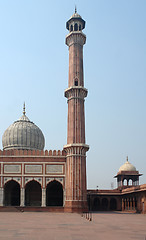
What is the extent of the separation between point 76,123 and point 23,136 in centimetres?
1082

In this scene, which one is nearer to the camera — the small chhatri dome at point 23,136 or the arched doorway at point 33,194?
the arched doorway at point 33,194

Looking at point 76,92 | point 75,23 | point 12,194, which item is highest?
point 75,23

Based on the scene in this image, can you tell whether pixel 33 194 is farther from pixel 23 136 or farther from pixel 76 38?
pixel 76 38

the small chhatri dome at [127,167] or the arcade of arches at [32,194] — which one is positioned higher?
the small chhatri dome at [127,167]

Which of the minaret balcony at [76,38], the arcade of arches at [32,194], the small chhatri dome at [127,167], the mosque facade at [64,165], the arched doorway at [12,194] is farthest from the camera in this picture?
the small chhatri dome at [127,167]

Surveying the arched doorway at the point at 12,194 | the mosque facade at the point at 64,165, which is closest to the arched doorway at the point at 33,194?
the mosque facade at the point at 64,165

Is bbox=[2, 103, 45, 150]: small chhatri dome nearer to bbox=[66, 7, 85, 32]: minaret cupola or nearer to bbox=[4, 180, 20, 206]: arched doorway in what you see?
bbox=[4, 180, 20, 206]: arched doorway

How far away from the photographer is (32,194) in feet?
139

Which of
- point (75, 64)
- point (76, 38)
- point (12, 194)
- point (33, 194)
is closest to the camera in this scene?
point (75, 64)

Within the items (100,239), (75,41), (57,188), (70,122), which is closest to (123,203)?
(57,188)

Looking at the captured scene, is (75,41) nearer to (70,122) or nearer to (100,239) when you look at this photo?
(70,122)

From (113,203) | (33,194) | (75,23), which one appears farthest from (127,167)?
(75,23)

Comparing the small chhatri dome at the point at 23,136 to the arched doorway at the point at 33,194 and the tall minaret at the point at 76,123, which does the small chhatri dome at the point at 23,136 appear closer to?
the arched doorway at the point at 33,194

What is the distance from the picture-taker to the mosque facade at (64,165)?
120 ft
